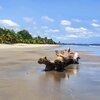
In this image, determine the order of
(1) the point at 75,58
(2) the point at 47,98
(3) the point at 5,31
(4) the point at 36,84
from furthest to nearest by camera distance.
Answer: (3) the point at 5,31
(1) the point at 75,58
(4) the point at 36,84
(2) the point at 47,98

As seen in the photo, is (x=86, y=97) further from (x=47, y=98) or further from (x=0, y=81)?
(x=0, y=81)

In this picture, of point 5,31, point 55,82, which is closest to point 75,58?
point 55,82

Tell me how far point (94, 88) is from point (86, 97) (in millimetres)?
1680

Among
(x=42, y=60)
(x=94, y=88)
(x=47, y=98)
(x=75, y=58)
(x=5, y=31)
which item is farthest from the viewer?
(x=5, y=31)

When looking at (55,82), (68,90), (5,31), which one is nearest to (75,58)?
(55,82)

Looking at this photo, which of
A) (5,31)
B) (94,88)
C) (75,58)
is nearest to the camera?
(94,88)

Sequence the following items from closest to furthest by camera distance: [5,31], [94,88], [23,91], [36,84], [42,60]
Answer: [23,91] → [94,88] → [36,84] → [42,60] → [5,31]

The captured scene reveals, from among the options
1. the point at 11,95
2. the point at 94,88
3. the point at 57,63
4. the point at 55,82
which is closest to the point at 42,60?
the point at 57,63

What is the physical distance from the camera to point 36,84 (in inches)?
445

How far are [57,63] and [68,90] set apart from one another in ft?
17.3

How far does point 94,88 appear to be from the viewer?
10.5m

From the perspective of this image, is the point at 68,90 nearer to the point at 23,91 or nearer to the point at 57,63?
the point at 23,91

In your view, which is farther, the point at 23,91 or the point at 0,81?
the point at 0,81

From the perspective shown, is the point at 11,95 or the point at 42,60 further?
the point at 42,60
